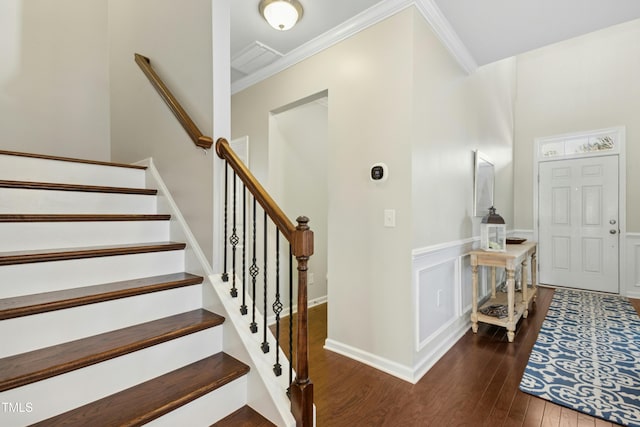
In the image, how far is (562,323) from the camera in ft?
10.7

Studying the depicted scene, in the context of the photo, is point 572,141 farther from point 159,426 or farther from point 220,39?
point 159,426

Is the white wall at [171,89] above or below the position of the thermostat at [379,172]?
above

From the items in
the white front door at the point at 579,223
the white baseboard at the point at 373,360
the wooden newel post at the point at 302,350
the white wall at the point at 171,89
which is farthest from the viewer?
the white front door at the point at 579,223

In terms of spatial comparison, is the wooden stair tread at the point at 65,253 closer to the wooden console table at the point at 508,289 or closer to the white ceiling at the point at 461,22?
the white ceiling at the point at 461,22

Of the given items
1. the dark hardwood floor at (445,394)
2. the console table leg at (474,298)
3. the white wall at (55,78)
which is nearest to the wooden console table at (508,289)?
the console table leg at (474,298)

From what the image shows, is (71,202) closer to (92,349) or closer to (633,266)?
(92,349)

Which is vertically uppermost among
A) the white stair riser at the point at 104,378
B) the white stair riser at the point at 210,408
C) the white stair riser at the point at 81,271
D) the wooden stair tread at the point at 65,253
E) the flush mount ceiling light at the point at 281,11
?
the flush mount ceiling light at the point at 281,11

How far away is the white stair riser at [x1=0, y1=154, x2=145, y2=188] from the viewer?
179 centimetres

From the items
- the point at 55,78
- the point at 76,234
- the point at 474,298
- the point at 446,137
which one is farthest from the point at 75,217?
the point at 474,298

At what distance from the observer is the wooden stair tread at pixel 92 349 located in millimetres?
1042

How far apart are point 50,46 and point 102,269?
2.80 metres

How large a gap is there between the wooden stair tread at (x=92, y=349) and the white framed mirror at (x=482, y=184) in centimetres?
311

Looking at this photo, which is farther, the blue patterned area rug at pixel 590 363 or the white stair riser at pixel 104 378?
the blue patterned area rug at pixel 590 363
